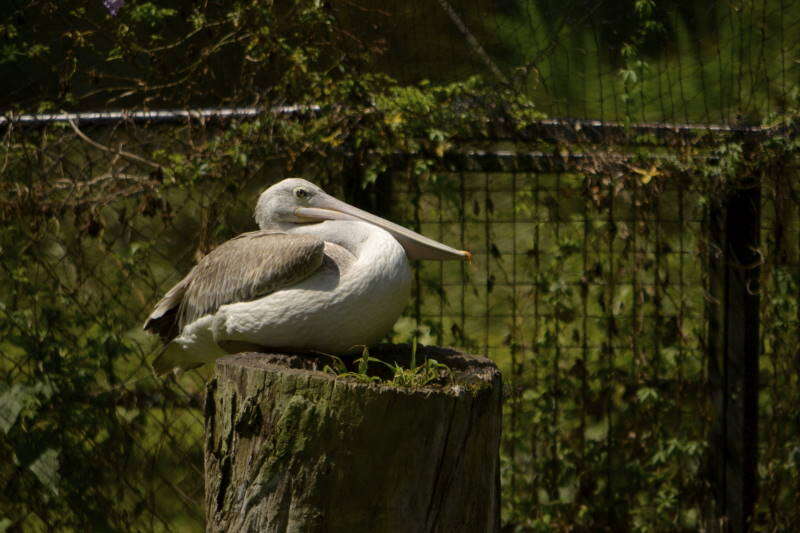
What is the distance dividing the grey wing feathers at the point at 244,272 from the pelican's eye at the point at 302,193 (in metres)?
0.19

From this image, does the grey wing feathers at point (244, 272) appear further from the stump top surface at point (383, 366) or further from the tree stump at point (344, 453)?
the tree stump at point (344, 453)

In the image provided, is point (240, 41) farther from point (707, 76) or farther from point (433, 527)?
point (707, 76)

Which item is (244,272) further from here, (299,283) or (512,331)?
(512,331)

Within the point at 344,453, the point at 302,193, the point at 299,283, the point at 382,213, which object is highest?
the point at 302,193

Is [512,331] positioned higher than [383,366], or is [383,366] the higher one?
[383,366]

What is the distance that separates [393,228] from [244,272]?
1.81ft

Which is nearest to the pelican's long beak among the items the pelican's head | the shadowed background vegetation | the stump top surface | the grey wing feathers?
the pelican's head

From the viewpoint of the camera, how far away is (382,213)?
448cm

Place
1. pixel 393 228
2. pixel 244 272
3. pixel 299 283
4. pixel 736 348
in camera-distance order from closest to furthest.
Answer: pixel 299 283
pixel 244 272
pixel 393 228
pixel 736 348

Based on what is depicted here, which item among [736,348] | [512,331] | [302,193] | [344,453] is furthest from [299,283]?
[736,348]

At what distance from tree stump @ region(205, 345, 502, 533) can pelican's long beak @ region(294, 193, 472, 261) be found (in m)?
0.75

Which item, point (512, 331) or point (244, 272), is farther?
point (512, 331)

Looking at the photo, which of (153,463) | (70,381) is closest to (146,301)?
(70,381)

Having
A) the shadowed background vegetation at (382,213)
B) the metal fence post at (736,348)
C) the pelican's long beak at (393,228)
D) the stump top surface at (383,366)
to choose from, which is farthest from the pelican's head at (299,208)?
the metal fence post at (736,348)
